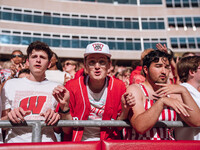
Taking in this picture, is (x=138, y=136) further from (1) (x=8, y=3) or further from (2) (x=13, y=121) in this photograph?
(1) (x=8, y=3)

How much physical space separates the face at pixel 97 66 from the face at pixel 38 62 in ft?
2.01

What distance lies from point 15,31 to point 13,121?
27.5 meters

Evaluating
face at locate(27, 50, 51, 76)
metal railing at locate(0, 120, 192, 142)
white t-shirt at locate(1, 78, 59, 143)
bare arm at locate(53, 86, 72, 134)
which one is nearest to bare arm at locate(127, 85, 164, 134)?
metal railing at locate(0, 120, 192, 142)

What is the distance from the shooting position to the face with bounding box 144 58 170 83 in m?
2.58

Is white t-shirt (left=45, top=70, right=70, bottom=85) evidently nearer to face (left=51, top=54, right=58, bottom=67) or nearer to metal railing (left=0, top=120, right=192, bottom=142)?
face (left=51, top=54, right=58, bottom=67)

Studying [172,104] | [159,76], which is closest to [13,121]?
[172,104]

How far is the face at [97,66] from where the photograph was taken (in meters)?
2.45

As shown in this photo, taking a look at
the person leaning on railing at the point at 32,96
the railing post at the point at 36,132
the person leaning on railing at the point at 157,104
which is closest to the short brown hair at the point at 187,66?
the person leaning on railing at the point at 157,104

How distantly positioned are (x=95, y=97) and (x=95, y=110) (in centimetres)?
18

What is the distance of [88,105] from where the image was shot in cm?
236

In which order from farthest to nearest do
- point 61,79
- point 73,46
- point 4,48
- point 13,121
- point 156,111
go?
point 73,46, point 4,48, point 61,79, point 156,111, point 13,121

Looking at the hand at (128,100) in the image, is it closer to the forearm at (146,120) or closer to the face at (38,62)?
the forearm at (146,120)

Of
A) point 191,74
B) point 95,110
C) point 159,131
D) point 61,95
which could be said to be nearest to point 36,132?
point 61,95

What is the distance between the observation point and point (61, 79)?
4.16 meters
